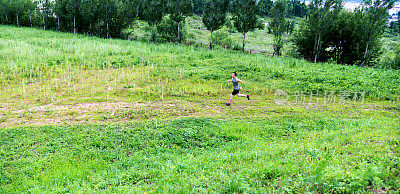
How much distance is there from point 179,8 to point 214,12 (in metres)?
5.88

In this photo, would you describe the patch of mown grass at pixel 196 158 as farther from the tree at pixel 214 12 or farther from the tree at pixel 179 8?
the tree at pixel 179 8

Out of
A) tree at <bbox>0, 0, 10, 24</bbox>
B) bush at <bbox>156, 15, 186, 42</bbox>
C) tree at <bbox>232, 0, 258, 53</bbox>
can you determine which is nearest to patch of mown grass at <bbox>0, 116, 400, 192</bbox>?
tree at <bbox>232, 0, 258, 53</bbox>

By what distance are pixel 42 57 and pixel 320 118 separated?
21181 millimetres

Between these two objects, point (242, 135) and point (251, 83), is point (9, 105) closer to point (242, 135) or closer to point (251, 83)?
point (242, 135)

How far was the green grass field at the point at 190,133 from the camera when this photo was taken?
4.53 m

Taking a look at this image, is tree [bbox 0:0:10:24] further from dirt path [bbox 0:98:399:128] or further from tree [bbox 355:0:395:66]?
tree [bbox 355:0:395:66]

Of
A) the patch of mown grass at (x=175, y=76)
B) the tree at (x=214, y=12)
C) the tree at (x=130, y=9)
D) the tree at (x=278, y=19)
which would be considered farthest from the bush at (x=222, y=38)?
the patch of mown grass at (x=175, y=76)

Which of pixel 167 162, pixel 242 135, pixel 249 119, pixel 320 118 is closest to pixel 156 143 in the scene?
pixel 167 162

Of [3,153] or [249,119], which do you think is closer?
[3,153]

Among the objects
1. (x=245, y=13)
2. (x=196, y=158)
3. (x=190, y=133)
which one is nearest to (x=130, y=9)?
(x=245, y=13)

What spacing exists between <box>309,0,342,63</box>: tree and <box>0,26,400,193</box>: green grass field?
Result: 45.1 ft

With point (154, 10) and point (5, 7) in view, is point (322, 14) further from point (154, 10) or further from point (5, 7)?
point (5, 7)

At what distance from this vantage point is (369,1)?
81.4 feet

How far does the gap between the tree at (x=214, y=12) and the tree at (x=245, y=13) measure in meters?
1.58
